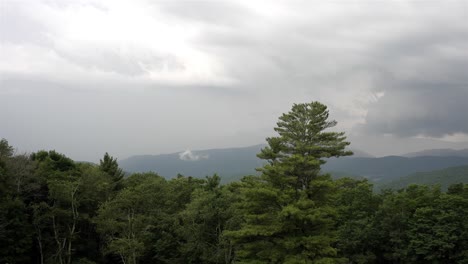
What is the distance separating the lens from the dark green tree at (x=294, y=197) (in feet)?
74.0

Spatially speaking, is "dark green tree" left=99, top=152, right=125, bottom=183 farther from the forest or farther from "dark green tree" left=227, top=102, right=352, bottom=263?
"dark green tree" left=227, top=102, right=352, bottom=263

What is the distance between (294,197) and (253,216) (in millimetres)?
3045

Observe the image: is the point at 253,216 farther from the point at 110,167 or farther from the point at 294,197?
the point at 110,167

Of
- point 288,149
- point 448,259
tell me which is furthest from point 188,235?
point 448,259

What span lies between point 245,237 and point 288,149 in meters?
6.89

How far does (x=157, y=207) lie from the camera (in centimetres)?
4259

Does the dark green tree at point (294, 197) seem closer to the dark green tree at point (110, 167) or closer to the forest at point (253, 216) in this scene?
the forest at point (253, 216)

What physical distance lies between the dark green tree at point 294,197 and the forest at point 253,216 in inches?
2.9

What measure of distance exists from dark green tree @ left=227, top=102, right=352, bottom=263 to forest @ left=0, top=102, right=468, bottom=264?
74mm

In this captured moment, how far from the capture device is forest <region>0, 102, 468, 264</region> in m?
23.6

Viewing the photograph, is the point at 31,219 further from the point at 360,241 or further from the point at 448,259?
the point at 448,259

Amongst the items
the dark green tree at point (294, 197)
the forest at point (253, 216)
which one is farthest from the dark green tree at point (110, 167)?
the dark green tree at point (294, 197)

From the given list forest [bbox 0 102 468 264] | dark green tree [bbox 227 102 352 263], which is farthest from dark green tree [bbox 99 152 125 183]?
dark green tree [bbox 227 102 352 263]

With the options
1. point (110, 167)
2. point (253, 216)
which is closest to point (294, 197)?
point (253, 216)
